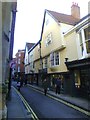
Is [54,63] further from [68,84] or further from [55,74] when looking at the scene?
[68,84]

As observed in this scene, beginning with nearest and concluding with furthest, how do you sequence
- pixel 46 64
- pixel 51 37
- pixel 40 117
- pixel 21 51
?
1. pixel 40 117
2. pixel 51 37
3. pixel 46 64
4. pixel 21 51

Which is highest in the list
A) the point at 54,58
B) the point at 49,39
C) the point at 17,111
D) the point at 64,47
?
the point at 49,39

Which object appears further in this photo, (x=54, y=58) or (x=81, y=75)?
(x=54, y=58)

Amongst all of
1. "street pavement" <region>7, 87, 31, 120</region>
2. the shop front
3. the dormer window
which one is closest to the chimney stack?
the dormer window

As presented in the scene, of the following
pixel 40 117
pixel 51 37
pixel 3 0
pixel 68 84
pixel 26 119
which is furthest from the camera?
pixel 51 37

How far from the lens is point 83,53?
17938 millimetres

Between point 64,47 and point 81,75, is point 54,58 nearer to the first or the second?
point 64,47

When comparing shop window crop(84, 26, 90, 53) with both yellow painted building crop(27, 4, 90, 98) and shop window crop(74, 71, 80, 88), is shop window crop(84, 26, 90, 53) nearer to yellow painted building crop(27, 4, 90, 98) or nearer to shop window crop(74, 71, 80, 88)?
yellow painted building crop(27, 4, 90, 98)

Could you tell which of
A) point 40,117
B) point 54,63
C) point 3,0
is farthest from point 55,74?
point 3,0

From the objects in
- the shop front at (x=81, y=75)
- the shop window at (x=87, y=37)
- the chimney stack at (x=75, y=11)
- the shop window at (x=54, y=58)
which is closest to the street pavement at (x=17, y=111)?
the shop front at (x=81, y=75)

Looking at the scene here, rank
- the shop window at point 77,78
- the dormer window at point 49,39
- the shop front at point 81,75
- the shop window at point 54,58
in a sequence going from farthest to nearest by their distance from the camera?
the dormer window at point 49,39 < the shop window at point 54,58 < the shop window at point 77,78 < the shop front at point 81,75

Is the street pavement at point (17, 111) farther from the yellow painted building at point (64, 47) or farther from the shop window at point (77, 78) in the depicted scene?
the yellow painted building at point (64, 47)

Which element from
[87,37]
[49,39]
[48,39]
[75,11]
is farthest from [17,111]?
[75,11]

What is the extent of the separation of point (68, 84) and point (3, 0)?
15917 millimetres
